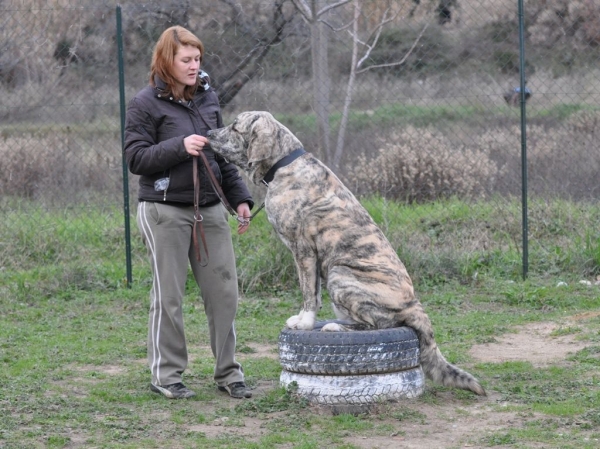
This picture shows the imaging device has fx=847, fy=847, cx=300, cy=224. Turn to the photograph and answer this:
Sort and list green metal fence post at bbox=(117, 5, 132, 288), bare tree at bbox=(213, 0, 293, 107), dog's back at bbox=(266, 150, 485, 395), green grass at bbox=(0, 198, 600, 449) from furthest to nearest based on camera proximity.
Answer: bare tree at bbox=(213, 0, 293, 107) → green metal fence post at bbox=(117, 5, 132, 288) → dog's back at bbox=(266, 150, 485, 395) → green grass at bbox=(0, 198, 600, 449)

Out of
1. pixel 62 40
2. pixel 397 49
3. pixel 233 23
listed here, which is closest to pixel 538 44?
pixel 397 49

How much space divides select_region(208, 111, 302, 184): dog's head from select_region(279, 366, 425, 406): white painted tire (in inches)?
47.4

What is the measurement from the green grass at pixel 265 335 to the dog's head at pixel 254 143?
134 centimetres

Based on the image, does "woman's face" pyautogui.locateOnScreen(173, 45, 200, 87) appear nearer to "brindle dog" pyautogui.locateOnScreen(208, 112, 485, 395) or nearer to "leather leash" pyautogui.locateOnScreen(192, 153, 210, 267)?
"brindle dog" pyautogui.locateOnScreen(208, 112, 485, 395)

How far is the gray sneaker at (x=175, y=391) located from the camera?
5113 mm

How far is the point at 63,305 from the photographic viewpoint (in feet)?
25.9

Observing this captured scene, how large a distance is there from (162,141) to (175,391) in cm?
151

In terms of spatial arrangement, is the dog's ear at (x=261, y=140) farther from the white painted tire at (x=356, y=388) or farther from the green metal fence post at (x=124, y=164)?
the green metal fence post at (x=124, y=164)

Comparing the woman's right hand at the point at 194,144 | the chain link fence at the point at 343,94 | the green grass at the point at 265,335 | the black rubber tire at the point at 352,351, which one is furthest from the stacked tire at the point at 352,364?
the chain link fence at the point at 343,94

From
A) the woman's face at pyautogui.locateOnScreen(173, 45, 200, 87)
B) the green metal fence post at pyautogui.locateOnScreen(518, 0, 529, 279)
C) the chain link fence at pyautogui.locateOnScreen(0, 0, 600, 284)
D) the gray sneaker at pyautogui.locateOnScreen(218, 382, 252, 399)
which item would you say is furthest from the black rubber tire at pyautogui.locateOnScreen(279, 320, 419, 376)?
the chain link fence at pyautogui.locateOnScreen(0, 0, 600, 284)

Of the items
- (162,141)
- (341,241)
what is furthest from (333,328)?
(162,141)

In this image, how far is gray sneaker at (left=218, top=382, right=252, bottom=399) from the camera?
5160mm

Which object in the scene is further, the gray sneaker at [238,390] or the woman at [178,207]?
the gray sneaker at [238,390]

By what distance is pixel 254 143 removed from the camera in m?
4.82
